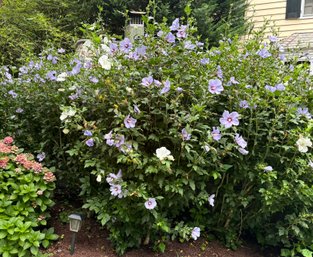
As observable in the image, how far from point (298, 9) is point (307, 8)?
24 centimetres

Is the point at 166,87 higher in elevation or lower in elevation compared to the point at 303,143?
higher

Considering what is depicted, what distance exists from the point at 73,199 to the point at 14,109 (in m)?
1.02

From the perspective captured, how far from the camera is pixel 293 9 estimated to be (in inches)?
245

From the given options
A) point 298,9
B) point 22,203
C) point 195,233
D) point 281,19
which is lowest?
point 195,233

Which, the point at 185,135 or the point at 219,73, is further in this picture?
the point at 219,73

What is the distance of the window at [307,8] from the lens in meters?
6.25

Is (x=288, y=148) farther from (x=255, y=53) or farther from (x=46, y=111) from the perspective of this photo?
(x=46, y=111)

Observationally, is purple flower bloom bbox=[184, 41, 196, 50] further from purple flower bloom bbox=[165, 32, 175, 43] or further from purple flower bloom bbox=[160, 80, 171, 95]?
purple flower bloom bbox=[160, 80, 171, 95]

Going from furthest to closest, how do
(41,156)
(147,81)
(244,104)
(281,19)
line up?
(281,19)
(41,156)
(244,104)
(147,81)

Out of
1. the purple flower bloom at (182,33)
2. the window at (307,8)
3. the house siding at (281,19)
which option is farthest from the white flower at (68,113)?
the window at (307,8)

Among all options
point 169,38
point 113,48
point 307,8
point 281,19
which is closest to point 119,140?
point 113,48

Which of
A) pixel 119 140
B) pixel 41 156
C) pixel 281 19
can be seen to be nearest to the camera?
pixel 119 140

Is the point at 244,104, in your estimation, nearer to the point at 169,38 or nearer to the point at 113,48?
the point at 169,38

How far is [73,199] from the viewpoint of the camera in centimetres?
288
